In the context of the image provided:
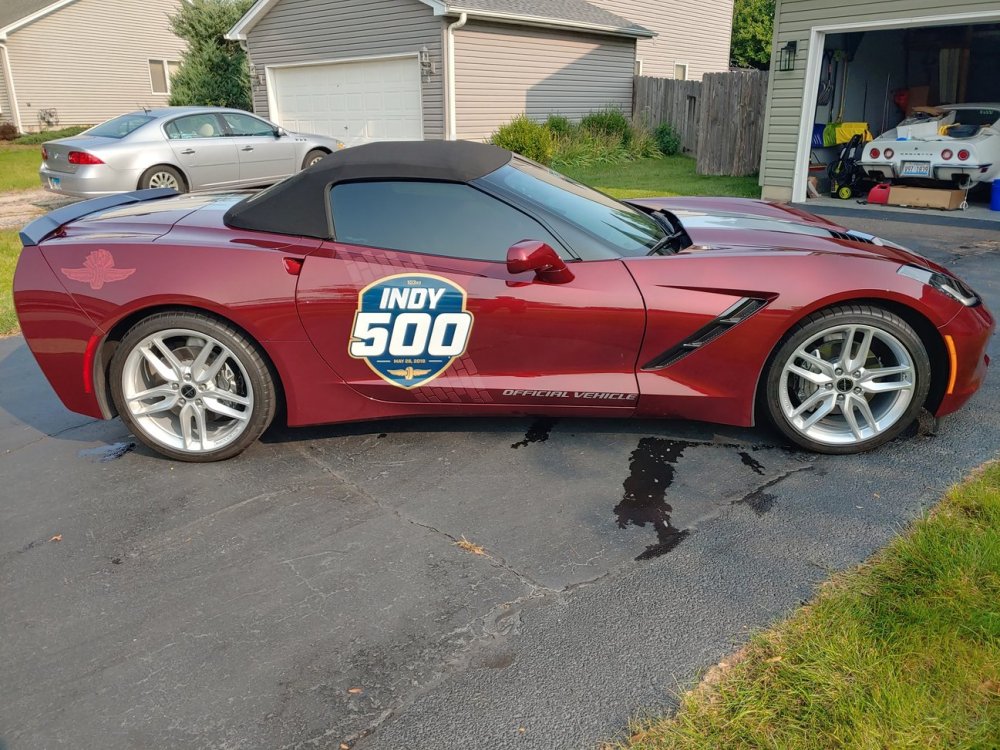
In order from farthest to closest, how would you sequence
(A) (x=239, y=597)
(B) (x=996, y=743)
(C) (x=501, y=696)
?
(A) (x=239, y=597), (C) (x=501, y=696), (B) (x=996, y=743)

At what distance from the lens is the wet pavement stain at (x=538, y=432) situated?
384 cm

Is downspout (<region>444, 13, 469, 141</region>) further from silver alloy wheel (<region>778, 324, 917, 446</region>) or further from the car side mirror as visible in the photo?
silver alloy wheel (<region>778, 324, 917, 446</region>)

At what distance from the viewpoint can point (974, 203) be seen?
11352 millimetres

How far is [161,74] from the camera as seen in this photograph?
30.2 metres

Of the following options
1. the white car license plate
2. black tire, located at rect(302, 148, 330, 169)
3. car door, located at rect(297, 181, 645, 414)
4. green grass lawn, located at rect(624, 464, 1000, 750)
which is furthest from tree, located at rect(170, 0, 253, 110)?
green grass lawn, located at rect(624, 464, 1000, 750)

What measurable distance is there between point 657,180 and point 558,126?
15.9 feet

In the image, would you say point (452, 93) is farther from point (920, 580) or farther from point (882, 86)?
point (920, 580)

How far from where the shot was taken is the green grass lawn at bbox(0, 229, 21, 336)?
6395mm

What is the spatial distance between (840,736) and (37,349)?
3709 millimetres

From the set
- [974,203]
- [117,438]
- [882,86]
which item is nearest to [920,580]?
[117,438]

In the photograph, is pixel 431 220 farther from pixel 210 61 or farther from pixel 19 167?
pixel 210 61

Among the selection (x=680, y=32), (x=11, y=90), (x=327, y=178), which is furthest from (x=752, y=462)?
(x=11, y=90)

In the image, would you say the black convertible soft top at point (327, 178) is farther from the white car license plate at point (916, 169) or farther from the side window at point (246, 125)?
the white car license plate at point (916, 169)

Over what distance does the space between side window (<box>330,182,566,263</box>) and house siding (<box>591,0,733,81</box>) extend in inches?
804
